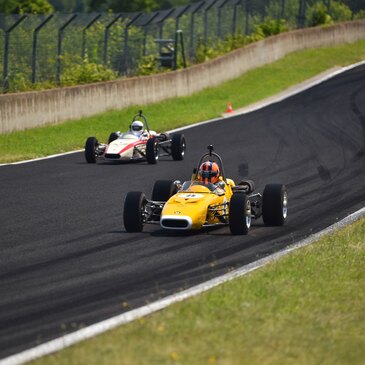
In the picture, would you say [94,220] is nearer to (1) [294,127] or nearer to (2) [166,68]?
(1) [294,127]

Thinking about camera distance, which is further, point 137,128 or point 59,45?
point 59,45

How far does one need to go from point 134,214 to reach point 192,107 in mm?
22445

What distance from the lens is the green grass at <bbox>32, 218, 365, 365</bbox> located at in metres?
8.66

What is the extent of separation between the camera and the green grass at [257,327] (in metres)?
8.66

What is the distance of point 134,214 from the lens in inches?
654

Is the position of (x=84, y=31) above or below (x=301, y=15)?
below

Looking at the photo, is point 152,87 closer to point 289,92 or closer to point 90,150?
point 289,92

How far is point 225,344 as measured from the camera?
9.05 m

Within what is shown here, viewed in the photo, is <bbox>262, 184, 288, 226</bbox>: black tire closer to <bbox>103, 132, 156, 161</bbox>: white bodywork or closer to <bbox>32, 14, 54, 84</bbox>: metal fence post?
<bbox>103, 132, 156, 161</bbox>: white bodywork

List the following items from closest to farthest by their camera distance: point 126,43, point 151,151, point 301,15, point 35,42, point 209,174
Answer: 1. point 209,174
2. point 151,151
3. point 35,42
4. point 126,43
5. point 301,15

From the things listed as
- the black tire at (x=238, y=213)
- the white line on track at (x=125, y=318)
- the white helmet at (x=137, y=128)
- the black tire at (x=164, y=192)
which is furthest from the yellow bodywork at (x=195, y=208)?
the white helmet at (x=137, y=128)

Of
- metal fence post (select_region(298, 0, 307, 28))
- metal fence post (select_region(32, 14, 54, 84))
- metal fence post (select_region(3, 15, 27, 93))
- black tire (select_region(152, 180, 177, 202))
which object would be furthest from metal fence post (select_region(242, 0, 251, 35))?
black tire (select_region(152, 180, 177, 202))

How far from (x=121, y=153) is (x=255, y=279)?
14508 mm

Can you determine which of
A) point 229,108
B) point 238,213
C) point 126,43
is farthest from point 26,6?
point 238,213
